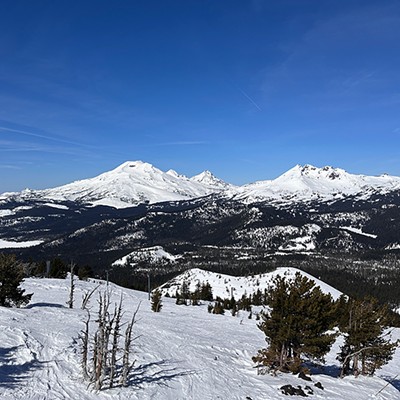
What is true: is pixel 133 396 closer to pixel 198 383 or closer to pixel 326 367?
pixel 198 383

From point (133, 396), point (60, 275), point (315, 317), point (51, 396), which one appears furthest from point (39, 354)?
point (60, 275)

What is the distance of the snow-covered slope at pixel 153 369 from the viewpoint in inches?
785

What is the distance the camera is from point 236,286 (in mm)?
174625

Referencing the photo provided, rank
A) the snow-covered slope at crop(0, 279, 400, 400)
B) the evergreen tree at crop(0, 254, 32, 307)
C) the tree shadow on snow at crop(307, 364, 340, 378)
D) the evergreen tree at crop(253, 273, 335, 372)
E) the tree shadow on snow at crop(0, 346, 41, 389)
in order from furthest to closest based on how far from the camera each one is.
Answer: the evergreen tree at crop(0, 254, 32, 307) → the tree shadow on snow at crop(307, 364, 340, 378) → the evergreen tree at crop(253, 273, 335, 372) → the snow-covered slope at crop(0, 279, 400, 400) → the tree shadow on snow at crop(0, 346, 41, 389)

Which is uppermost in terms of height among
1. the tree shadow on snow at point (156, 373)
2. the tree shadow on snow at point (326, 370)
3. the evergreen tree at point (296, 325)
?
the evergreen tree at point (296, 325)

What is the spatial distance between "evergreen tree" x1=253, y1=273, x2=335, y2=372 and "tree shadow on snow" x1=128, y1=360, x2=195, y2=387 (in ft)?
24.2

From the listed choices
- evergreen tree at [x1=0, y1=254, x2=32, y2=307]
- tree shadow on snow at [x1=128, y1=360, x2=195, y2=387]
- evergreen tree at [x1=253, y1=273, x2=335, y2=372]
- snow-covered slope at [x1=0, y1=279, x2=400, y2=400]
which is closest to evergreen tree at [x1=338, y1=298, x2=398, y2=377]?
snow-covered slope at [x1=0, y1=279, x2=400, y2=400]

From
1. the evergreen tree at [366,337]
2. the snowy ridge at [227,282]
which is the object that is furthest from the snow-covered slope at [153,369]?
the snowy ridge at [227,282]

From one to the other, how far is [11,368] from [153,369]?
9.30 metres

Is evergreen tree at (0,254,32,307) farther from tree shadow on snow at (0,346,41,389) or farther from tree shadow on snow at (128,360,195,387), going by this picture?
tree shadow on snow at (128,360,195,387)

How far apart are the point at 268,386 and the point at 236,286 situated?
496 ft

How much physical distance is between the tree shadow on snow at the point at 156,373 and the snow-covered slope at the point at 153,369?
0.21ft

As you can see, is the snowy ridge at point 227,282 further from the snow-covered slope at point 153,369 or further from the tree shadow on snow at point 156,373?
the tree shadow on snow at point 156,373

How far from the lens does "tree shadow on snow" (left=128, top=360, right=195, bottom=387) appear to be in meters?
23.1
